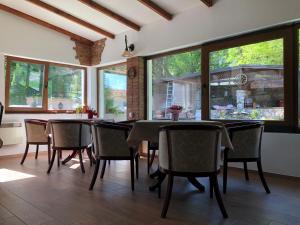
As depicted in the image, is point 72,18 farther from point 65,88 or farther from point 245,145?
point 245,145

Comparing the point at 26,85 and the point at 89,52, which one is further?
the point at 89,52

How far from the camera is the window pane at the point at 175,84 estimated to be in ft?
15.8

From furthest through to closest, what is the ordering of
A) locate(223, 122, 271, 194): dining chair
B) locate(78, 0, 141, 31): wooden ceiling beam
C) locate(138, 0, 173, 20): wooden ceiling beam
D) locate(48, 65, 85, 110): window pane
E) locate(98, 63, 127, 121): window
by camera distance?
locate(98, 63, 127, 121): window < locate(48, 65, 85, 110): window pane < locate(78, 0, 141, 31): wooden ceiling beam < locate(138, 0, 173, 20): wooden ceiling beam < locate(223, 122, 271, 194): dining chair

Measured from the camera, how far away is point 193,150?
217 centimetres

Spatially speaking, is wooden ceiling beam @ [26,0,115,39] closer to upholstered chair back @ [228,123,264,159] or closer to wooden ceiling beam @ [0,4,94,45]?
wooden ceiling beam @ [0,4,94,45]

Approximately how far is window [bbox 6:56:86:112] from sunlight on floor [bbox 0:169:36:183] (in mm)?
1884

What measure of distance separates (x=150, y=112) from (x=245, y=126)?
2.93 metres

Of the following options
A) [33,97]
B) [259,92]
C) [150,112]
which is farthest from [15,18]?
[259,92]

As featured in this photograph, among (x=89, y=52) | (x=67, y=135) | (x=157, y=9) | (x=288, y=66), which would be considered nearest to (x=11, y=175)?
(x=67, y=135)

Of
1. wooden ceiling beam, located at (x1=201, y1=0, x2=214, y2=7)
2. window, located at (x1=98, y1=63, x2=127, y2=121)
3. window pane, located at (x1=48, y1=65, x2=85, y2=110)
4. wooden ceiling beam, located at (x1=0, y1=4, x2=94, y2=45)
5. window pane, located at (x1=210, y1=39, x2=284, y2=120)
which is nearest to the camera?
window pane, located at (x1=210, y1=39, x2=284, y2=120)

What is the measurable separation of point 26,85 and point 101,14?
7.36 feet

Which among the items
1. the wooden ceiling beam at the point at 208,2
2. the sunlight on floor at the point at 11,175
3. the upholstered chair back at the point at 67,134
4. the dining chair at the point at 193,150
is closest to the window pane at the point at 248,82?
the wooden ceiling beam at the point at 208,2

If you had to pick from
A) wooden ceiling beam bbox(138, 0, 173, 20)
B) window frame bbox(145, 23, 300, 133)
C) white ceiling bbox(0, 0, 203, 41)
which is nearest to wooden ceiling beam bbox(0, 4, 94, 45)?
white ceiling bbox(0, 0, 203, 41)

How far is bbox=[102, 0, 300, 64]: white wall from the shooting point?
11.8ft
